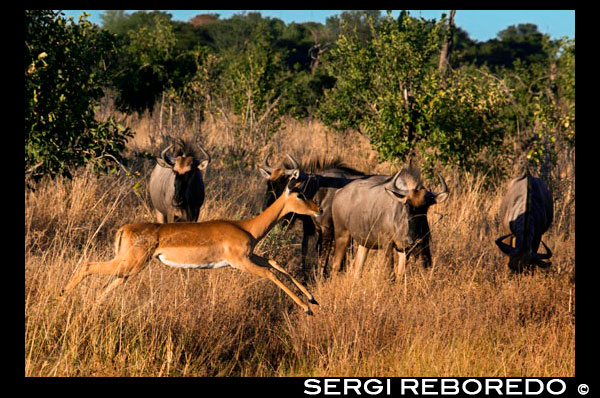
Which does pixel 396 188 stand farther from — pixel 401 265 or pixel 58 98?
pixel 58 98

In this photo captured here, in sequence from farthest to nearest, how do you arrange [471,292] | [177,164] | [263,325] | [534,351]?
[177,164] → [471,292] → [263,325] → [534,351]

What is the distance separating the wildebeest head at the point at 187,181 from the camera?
7637mm

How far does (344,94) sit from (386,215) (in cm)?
518

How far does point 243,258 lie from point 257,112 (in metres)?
10.9

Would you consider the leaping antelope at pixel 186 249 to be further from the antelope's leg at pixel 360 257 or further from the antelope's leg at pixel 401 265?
the antelope's leg at pixel 360 257

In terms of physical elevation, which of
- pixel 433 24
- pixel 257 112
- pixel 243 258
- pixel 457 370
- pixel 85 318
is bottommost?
pixel 457 370

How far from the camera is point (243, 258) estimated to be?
15.1 ft

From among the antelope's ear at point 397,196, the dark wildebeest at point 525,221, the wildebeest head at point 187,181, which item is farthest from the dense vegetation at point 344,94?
the antelope's ear at point 397,196

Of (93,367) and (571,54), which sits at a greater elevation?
(571,54)

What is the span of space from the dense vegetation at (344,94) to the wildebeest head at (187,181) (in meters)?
0.82

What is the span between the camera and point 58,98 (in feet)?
20.7

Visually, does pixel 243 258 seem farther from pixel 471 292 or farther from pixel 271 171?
pixel 271 171

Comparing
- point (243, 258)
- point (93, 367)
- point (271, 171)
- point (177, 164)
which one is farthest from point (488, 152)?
point (93, 367)

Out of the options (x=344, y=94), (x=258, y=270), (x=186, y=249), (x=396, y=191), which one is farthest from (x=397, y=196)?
(x=344, y=94)
